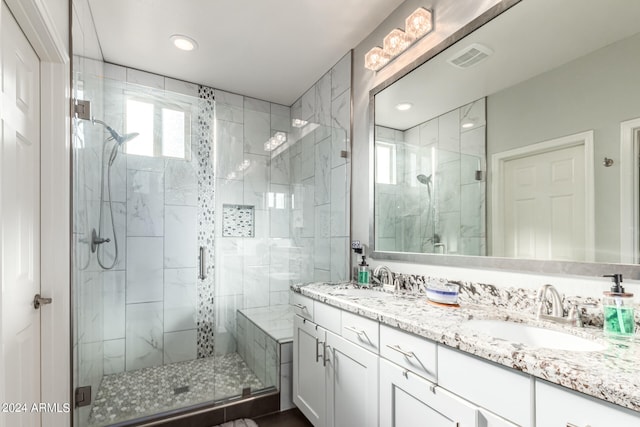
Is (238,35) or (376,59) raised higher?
(238,35)

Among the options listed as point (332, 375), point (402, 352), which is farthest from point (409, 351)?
point (332, 375)

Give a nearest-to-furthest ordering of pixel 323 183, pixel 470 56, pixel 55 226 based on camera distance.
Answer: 1. pixel 55 226
2. pixel 470 56
3. pixel 323 183

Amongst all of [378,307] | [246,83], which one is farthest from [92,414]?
[246,83]

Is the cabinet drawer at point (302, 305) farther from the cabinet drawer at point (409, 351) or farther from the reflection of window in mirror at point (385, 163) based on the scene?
the reflection of window in mirror at point (385, 163)

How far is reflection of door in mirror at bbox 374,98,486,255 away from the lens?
4.94ft

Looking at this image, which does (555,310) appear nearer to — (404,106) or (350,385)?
(350,385)

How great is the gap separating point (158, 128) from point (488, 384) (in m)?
2.31

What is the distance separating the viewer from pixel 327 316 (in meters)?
1.68

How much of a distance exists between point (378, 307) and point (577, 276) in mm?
720

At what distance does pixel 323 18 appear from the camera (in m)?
2.07

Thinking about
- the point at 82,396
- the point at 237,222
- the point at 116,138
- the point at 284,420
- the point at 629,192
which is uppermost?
the point at 116,138

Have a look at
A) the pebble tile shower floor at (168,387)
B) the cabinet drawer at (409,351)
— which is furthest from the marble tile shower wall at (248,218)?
the cabinet drawer at (409,351)

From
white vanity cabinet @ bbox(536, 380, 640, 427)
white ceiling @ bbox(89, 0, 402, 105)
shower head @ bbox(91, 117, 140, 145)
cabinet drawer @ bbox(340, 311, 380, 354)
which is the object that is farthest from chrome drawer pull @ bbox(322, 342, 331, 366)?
white ceiling @ bbox(89, 0, 402, 105)

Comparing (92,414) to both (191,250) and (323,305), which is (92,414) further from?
(323,305)
